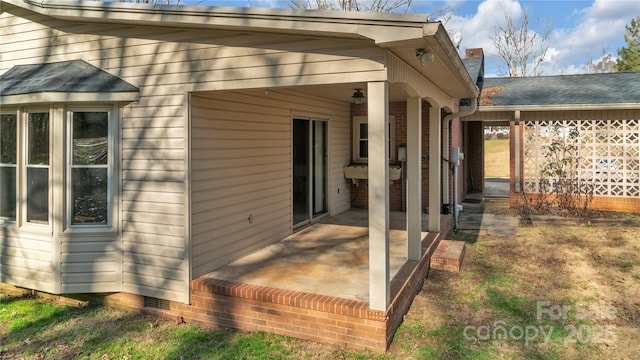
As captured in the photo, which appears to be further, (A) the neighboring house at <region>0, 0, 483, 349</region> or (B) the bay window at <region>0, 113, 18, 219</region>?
(B) the bay window at <region>0, 113, 18, 219</region>

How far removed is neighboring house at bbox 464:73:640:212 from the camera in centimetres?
975

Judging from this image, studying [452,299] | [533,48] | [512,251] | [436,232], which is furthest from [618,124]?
[533,48]

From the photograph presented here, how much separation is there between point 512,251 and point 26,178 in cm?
690

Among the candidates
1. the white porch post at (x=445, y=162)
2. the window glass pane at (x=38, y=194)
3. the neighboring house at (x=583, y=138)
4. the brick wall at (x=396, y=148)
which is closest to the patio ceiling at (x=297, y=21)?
the window glass pane at (x=38, y=194)

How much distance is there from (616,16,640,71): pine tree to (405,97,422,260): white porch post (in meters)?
29.3

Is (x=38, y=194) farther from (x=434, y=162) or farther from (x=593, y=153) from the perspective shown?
(x=593, y=153)

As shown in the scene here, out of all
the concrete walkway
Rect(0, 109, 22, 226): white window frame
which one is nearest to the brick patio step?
the concrete walkway

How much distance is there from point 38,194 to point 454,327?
486cm

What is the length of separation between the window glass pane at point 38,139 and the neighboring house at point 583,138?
928cm

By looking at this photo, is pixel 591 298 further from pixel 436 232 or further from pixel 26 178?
pixel 26 178

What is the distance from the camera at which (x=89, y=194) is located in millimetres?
4758

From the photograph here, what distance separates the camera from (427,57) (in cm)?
381

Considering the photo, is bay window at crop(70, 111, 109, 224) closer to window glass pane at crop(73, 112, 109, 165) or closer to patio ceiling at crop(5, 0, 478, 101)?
window glass pane at crop(73, 112, 109, 165)

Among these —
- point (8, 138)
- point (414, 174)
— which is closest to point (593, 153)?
point (414, 174)
